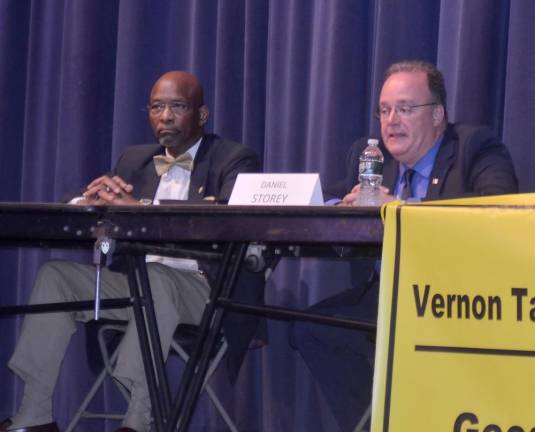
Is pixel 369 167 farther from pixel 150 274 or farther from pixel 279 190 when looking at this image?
pixel 150 274

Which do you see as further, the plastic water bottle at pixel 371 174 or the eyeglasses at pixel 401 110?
the eyeglasses at pixel 401 110

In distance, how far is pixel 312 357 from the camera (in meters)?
3.03

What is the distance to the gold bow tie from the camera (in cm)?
362

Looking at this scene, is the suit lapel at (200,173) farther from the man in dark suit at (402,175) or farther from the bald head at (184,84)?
the man in dark suit at (402,175)

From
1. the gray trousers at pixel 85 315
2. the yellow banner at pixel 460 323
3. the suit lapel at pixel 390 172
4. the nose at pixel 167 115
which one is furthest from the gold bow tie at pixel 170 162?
the yellow banner at pixel 460 323

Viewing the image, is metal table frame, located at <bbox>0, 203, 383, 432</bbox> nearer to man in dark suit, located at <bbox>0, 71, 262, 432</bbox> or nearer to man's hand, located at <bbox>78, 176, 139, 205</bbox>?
man in dark suit, located at <bbox>0, 71, 262, 432</bbox>

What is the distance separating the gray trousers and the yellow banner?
1.29 meters

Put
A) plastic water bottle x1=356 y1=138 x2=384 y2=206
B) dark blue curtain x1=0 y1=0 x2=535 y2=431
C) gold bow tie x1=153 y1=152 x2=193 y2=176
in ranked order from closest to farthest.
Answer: plastic water bottle x1=356 y1=138 x2=384 y2=206 < dark blue curtain x1=0 y1=0 x2=535 y2=431 < gold bow tie x1=153 y1=152 x2=193 y2=176

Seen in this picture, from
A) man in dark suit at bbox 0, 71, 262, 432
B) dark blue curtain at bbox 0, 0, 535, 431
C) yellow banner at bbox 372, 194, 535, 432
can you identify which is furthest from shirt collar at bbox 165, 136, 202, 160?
yellow banner at bbox 372, 194, 535, 432

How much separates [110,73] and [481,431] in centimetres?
312

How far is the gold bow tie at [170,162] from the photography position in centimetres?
362

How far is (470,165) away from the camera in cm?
299

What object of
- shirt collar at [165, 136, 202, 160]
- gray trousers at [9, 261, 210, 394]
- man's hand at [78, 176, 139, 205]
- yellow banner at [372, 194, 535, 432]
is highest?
shirt collar at [165, 136, 202, 160]

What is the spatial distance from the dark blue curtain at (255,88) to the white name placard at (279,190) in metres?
1.17
